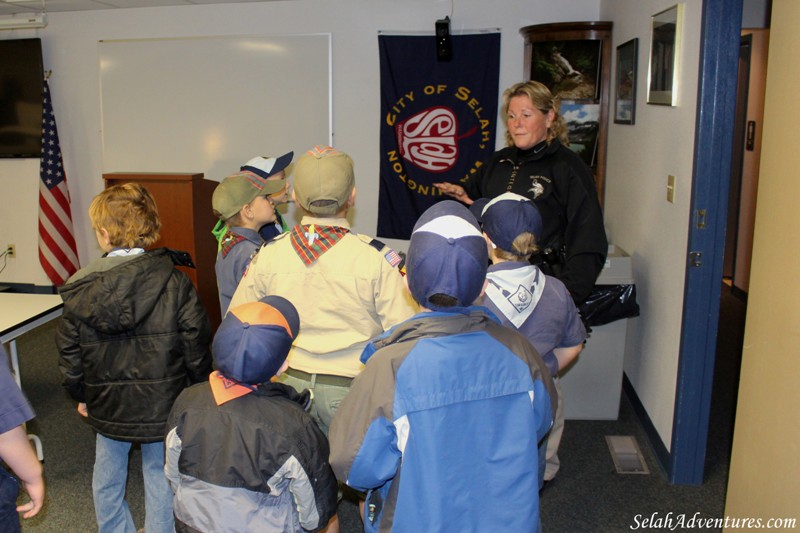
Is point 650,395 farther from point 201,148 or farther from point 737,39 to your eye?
point 201,148

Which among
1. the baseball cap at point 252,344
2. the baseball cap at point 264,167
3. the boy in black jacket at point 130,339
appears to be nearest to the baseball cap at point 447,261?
the baseball cap at point 252,344

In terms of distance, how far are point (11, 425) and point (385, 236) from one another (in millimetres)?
3968

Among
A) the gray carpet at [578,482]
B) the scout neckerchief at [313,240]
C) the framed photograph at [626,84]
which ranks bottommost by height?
the gray carpet at [578,482]

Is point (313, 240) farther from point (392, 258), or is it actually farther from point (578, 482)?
point (578, 482)

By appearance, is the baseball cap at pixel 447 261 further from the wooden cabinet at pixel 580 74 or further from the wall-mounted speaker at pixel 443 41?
the wall-mounted speaker at pixel 443 41

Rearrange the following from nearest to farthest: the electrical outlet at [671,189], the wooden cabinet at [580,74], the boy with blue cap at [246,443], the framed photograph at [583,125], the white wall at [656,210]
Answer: the boy with blue cap at [246,443], the white wall at [656,210], the electrical outlet at [671,189], the wooden cabinet at [580,74], the framed photograph at [583,125]

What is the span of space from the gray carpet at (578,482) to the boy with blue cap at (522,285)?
2.99ft

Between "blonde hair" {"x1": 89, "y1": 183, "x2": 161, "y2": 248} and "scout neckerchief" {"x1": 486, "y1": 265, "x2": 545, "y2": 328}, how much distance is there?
112cm

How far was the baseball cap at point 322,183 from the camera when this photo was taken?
1979 mm

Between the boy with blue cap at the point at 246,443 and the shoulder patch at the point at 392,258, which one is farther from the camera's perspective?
the shoulder patch at the point at 392,258

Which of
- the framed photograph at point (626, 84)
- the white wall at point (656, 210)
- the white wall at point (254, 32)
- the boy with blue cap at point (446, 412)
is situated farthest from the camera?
the white wall at point (254, 32)

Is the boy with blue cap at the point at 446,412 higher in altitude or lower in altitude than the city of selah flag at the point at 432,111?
lower

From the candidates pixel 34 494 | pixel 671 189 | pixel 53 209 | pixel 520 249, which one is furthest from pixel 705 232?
pixel 53 209

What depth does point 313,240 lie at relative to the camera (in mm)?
1977
